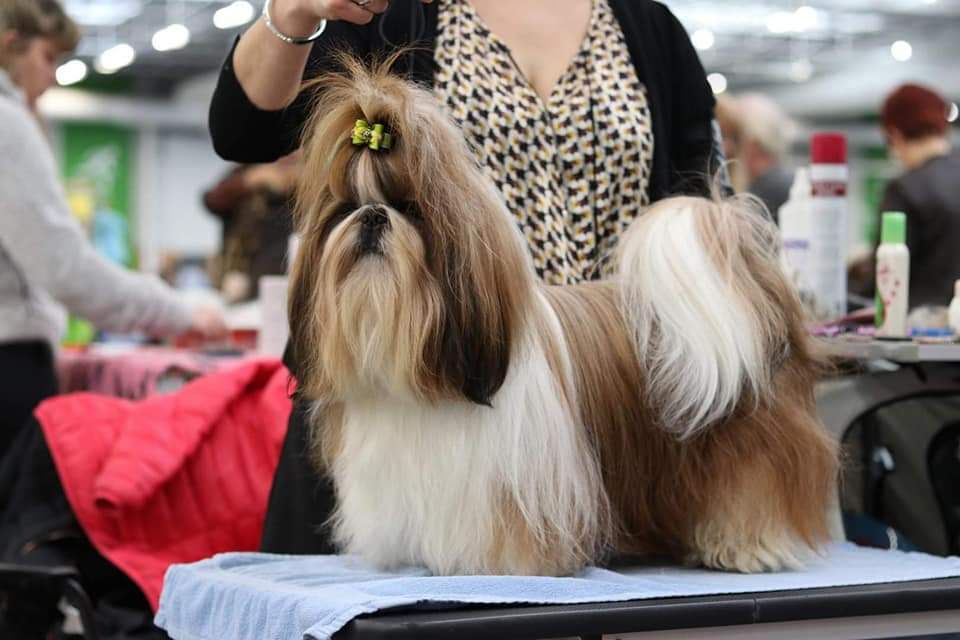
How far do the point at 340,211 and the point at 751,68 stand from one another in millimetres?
13613

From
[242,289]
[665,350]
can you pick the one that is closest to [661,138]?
[665,350]

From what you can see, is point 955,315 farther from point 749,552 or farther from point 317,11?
point 317,11

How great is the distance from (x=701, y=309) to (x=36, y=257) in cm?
191

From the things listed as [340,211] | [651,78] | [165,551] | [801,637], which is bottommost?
[165,551]

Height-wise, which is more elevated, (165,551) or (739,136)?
(739,136)

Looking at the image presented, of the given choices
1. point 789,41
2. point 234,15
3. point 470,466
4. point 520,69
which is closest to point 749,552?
point 470,466

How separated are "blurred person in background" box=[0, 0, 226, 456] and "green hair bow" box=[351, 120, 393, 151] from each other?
5.77 ft

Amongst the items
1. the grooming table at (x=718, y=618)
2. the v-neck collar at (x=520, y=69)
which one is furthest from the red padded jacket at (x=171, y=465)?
the grooming table at (x=718, y=618)

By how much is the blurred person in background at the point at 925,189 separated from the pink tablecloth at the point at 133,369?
2025 mm

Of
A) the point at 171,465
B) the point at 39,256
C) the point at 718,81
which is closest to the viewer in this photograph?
the point at 171,465

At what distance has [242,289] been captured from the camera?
198 inches

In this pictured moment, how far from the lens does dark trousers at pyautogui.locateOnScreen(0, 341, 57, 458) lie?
10.0ft

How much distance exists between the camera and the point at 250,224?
512 centimetres

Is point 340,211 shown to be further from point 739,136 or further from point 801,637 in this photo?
point 739,136
